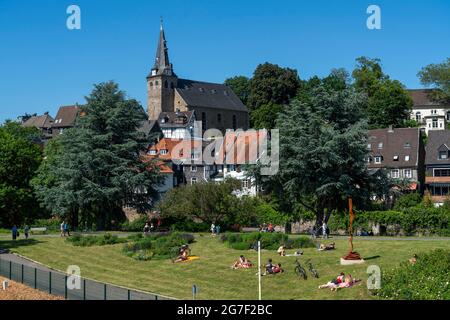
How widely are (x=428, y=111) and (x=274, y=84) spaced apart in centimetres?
2959

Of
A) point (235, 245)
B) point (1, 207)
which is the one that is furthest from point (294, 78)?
point (235, 245)

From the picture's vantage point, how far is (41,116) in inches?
6614

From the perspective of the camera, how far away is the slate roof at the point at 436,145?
306ft

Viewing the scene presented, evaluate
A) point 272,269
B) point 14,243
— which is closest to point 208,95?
point 14,243

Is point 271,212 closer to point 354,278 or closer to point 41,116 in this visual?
point 354,278

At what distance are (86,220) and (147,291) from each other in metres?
34.8

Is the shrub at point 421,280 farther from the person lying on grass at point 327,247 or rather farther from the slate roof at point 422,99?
the slate roof at point 422,99

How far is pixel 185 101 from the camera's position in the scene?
14662 cm

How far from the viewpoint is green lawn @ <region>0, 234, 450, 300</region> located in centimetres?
3738

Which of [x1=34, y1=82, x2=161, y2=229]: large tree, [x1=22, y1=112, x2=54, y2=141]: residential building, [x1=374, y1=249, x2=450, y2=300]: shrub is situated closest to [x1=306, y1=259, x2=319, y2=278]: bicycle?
[x1=374, y1=249, x2=450, y2=300]: shrub

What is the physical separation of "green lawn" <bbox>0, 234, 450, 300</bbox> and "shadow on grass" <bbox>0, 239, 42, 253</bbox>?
45 centimetres

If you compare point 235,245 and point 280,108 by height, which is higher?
point 280,108

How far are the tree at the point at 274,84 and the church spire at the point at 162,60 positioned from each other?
62.9 ft

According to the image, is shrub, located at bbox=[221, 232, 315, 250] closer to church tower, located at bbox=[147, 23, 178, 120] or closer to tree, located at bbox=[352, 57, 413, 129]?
tree, located at bbox=[352, 57, 413, 129]
